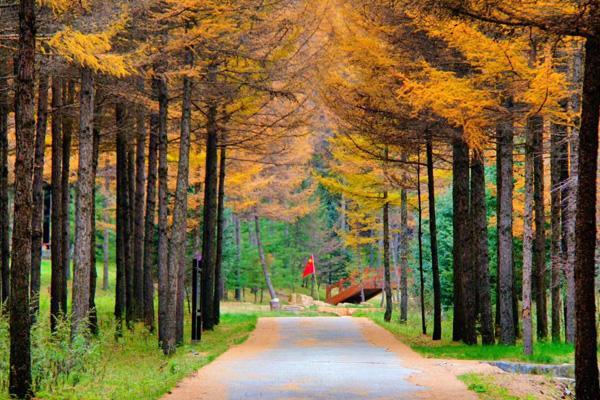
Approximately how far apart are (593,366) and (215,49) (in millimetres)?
12036

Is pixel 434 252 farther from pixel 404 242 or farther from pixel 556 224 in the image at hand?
pixel 404 242

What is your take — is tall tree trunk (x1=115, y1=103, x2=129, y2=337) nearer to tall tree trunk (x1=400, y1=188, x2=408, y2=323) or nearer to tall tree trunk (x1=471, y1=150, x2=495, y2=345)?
tall tree trunk (x1=471, y1=150, x2=495, y2=345)

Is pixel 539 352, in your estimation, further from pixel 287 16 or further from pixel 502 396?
→ pixel 287 16

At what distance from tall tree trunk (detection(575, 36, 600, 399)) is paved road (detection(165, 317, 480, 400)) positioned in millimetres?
1853

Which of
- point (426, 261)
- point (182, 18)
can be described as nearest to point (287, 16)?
point (182, 18)

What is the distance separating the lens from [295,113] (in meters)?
26.0

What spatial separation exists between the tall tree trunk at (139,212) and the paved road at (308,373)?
17.9 ft

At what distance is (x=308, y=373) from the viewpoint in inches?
547

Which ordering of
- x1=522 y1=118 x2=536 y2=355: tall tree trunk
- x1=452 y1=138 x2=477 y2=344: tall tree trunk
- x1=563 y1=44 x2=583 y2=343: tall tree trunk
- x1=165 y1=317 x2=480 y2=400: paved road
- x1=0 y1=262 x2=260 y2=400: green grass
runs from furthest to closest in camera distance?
x1=452 y1=138 x2=477 y2=344: tall tree trunk < x1=563 y1=44 x2=583 y2=343: tall tree trunk < x1=522 y1=118 x2=536 y2=355: tall tree trunk < x1=165 y1=317 x2=480 y2=400: paved road < x1=0 y1=262 x2=260 y2=400: green grass

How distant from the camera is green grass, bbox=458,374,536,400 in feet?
35.8

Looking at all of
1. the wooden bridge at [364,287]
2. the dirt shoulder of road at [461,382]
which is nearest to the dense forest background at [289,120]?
the dirt shoulder of road at [461,382]

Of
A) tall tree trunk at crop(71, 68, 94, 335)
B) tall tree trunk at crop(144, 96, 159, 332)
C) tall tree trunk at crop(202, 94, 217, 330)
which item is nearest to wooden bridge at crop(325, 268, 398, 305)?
tall tree trunk at crop(202, 94, 217, 330)

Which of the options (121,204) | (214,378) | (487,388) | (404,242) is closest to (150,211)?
(121,204)

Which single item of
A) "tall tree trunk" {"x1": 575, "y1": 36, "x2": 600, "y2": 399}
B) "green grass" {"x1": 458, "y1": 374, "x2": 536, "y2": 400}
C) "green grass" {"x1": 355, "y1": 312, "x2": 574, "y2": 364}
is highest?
"tall tree trunk" {"x1": 575, "y1": 36, "x2": 600, "y2": 399}
